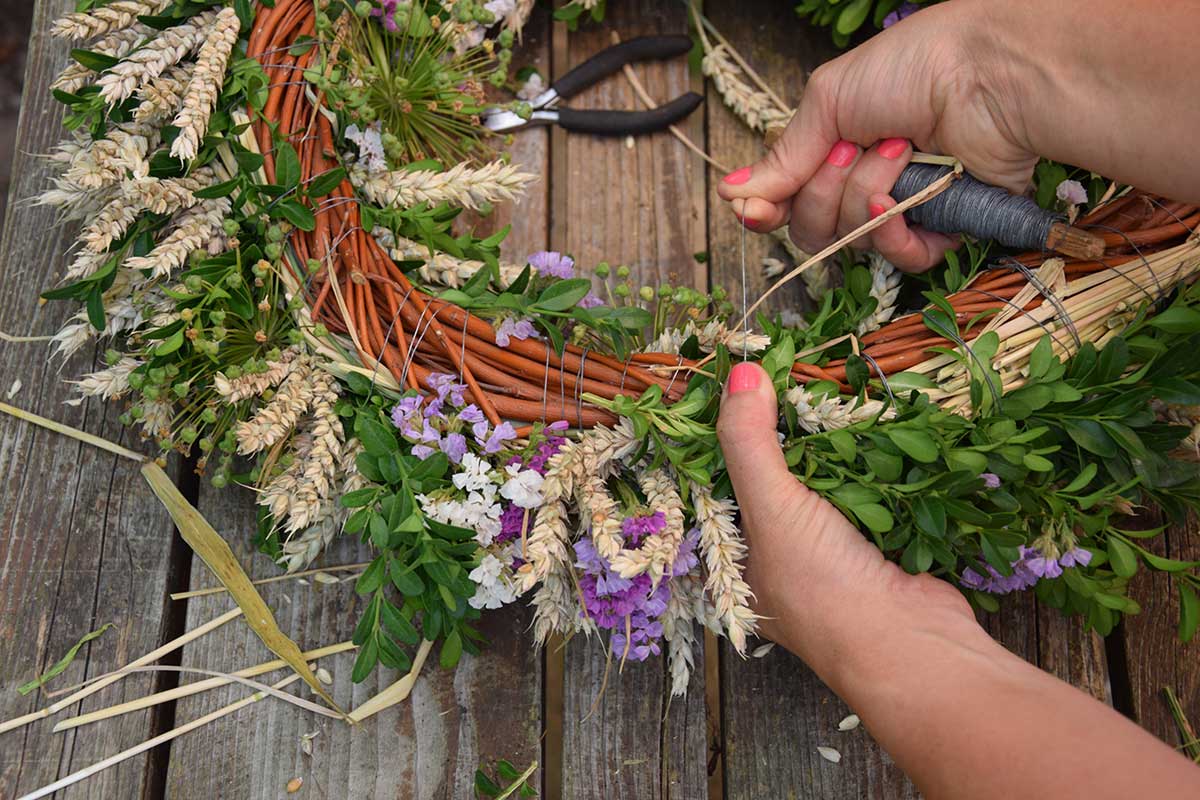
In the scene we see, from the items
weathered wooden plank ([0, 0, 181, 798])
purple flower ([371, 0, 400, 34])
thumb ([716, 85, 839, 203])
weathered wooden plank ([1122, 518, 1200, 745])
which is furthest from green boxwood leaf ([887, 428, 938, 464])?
weathered wooden plank ([0, 0, 181, 798])

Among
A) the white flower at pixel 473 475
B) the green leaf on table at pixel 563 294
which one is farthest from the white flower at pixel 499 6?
the white flower at pixel 473 475

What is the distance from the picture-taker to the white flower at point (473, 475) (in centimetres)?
109

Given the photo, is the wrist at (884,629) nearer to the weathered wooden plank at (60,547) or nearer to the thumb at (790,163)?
the thumb at (790,163)

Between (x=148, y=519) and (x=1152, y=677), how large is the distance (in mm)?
1516

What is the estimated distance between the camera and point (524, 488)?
1.08 m

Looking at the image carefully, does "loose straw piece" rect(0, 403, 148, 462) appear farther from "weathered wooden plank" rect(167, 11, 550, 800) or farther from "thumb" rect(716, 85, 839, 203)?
"thumb" rect(716, 85, 839, 203)

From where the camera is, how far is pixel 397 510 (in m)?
1.09

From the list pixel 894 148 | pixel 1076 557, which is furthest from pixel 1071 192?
pixel 1076 557

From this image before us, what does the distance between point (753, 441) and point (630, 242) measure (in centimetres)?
59

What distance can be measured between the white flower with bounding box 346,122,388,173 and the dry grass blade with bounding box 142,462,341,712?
1.79 ft

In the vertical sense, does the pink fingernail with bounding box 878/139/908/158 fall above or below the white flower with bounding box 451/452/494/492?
above

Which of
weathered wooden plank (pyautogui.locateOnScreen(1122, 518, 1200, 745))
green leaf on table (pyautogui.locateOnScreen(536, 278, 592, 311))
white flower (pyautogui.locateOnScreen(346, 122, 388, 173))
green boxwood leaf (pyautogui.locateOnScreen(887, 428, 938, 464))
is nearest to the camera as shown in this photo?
green boxwood leaf (pyautogui.locateOnScreen(887, 428, 938, 464))

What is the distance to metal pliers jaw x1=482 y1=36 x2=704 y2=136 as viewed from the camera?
154 centimetres

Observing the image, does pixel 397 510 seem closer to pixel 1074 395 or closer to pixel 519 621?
pixel 519 621
